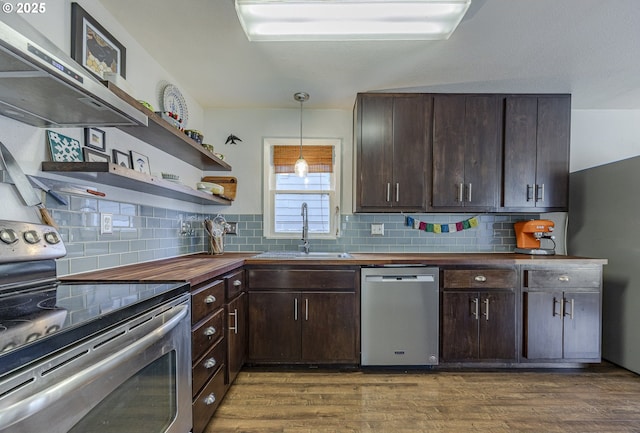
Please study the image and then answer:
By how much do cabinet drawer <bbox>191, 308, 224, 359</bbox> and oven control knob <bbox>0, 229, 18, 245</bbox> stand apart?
0.76 m

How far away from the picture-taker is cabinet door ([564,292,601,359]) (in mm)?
2264

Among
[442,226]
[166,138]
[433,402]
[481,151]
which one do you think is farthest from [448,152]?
[166,138]

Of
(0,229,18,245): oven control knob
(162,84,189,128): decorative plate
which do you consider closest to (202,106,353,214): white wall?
(162,84,189,128): decorative plate

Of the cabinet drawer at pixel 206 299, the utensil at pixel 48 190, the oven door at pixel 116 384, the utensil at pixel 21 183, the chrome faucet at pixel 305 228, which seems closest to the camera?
the oven door at pixel 116 384

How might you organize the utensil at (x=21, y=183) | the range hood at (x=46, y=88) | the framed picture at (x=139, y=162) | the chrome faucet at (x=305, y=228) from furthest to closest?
the chrome faucet at (x=305, y=228) < the framed picture at (x=139, y=162) < the utensil at (x=21, y=183) < the range hood at (x=46, y=88)

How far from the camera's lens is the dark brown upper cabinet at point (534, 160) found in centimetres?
256

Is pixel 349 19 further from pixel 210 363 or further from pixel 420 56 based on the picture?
pixel 210 363

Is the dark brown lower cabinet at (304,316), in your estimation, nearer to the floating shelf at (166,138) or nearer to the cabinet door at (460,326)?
the cabinet door at (460,326)

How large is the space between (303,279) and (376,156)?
1.25m

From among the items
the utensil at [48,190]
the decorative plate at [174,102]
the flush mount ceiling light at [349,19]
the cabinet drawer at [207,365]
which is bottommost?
the cabinet drawer at [207,365]

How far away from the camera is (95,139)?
1.55 meters

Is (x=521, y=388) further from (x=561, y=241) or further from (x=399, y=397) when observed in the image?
(x=561, y=241)

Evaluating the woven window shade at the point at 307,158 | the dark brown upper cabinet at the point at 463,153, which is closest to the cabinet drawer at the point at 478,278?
the dark brown upper cabinet at the point at 463,153

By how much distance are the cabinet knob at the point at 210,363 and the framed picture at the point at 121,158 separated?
1210mm
